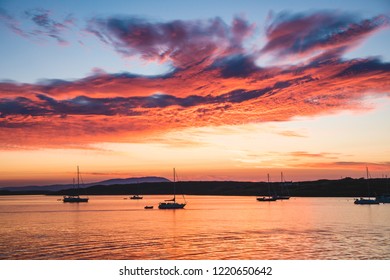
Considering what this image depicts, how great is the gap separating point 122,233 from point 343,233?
2109 cm

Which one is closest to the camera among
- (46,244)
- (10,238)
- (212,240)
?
(46,244)

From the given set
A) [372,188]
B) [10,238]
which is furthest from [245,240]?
[372,188]

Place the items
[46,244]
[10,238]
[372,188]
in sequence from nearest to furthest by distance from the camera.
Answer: [46,244] → [10,238] → [372,188]

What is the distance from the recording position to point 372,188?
499ft
